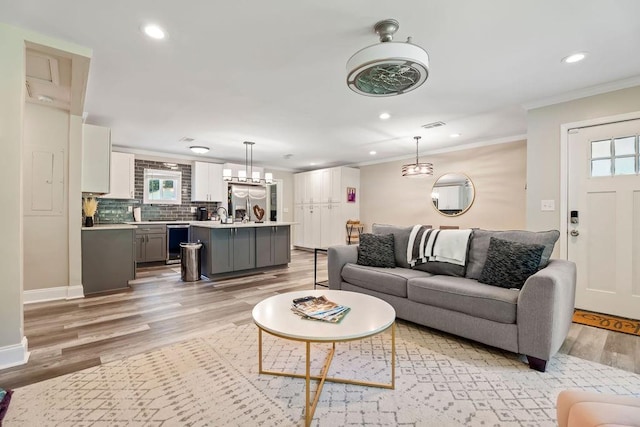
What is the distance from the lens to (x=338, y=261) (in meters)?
3.47

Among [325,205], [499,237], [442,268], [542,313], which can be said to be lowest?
[542,313]

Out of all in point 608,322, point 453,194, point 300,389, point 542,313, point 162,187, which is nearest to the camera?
point 300,389

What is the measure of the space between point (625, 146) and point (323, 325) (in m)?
3.73

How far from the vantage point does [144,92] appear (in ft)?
10.6

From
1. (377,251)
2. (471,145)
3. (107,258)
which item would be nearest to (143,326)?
(107,258)

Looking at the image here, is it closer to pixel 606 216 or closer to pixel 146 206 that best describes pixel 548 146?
pixel 606 216

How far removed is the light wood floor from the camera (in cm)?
217

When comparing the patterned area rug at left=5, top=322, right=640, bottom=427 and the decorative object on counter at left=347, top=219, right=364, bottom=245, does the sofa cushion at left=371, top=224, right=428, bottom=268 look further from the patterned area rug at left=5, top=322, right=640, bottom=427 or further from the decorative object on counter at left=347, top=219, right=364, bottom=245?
the decorative object on counter at left=347, top=219, right=364, bottom=245

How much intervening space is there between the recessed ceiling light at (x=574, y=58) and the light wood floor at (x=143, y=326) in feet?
8.10

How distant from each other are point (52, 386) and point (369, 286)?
2587mm

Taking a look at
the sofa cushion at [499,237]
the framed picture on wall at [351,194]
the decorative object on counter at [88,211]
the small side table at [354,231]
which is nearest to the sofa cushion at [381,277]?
the sofa cushion at [499,237]


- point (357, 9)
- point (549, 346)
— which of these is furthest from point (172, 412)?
point (357, 9)

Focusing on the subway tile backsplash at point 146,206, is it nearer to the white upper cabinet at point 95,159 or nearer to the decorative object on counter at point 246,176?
the decorative object on counter at point 246,176

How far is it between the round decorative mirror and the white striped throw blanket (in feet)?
9.25
